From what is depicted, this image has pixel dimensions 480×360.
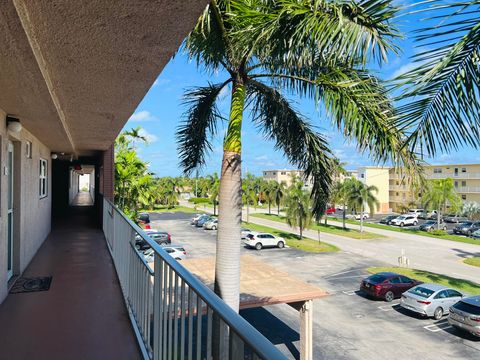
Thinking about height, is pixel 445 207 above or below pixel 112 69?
below

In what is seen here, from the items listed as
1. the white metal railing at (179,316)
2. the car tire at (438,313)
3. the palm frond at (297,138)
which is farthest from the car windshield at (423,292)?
the white metal railing at (179,316)

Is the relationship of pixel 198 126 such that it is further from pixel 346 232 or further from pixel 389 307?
pixel 346 232

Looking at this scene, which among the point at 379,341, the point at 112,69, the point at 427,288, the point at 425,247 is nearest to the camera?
the point at 112,69

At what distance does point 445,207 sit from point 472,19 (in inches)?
1779

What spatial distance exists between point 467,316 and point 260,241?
677 inches

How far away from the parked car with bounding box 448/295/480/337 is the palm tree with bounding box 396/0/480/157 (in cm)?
1319

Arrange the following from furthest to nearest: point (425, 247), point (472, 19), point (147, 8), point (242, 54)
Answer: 1. point (425, 247)
2. point (242, 54)
3. point (472, 19)
4. point (147, 8)

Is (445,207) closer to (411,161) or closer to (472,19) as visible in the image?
(411,161)

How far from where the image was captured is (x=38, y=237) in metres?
7.89

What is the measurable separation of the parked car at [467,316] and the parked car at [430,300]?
3.71 feet

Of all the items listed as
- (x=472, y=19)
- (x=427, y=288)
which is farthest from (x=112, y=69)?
(x=427, y=288)

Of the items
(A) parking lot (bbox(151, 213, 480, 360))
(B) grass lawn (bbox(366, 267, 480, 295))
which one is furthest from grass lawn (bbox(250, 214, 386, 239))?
(A) parking lot (bbox(151, 213, 480, 360))

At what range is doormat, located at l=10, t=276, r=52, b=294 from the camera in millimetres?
4990

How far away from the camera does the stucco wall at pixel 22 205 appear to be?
15.2ft
